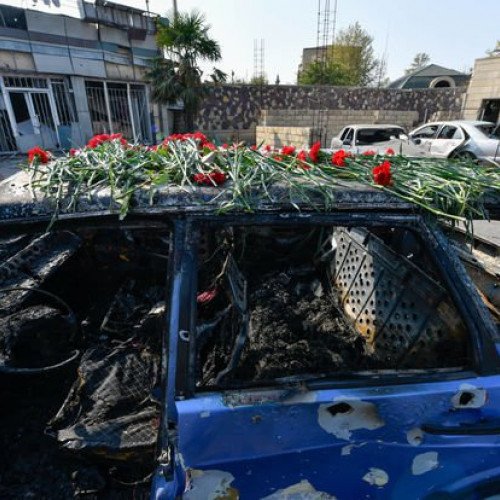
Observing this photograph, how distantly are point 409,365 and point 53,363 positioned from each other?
189cm

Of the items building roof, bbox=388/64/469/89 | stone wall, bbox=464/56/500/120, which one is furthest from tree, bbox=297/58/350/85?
stone wall, bbox=464/56/500/120

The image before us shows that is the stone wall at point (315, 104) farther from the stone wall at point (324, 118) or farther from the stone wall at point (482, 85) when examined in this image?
the stone wall at point (482, 85)

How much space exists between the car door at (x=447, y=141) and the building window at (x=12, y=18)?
42.2 ft

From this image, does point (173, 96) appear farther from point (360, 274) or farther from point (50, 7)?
point (360, 274)

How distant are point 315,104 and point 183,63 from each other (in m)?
8.70

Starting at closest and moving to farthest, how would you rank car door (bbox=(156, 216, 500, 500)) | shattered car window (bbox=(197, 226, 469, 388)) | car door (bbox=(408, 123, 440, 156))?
car door (bbox=(156, 216, 500, 500)), shattered car window (bbox=(197, 226, 469, 388)), car door (bbox=(408, 123, 440, 156))

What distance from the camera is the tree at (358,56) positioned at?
120 feet

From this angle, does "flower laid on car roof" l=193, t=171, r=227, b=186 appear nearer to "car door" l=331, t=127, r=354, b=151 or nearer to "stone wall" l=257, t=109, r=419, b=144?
"car door" l=331, t=127, r=354, b=151

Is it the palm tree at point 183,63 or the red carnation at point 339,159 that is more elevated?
the palm tree at point 183,63

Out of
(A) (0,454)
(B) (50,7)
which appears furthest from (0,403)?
(B) (50,7)

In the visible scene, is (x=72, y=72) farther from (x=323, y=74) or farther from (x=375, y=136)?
(x=323, y=74)

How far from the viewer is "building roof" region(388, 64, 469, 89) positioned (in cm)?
2736

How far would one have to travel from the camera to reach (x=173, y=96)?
13836 mm

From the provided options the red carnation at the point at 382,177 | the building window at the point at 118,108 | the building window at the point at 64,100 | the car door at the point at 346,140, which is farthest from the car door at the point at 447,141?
the building window at the point at 64,100
